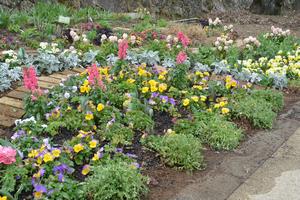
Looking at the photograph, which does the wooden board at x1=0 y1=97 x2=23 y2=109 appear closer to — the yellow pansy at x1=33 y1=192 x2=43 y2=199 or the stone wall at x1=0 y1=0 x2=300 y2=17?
the yellow pansy at x1=33 y1=192 x2=43 y2=199

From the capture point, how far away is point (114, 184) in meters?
3.15

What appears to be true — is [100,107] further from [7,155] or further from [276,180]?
[276,180]

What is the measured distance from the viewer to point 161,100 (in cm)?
470

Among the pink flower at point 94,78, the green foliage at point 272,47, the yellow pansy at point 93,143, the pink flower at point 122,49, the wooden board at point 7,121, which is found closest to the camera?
the yellow pansy at point 93,143

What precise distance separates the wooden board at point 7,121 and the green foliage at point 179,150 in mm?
1347

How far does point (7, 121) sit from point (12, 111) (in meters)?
0.18

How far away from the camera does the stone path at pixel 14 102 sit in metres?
4.42

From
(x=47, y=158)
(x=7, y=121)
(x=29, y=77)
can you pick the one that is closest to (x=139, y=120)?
(x=29, y=77)

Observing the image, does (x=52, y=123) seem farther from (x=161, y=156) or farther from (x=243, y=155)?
(x=243, y=155)

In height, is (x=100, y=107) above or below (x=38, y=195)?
above

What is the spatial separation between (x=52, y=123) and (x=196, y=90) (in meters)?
1.79

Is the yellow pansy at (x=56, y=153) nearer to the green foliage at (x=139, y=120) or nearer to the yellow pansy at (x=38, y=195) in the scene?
the yellow pansy at (x=38, y=195)

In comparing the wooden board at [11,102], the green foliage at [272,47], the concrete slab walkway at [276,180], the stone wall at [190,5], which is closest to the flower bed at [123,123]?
the wooden board at [11,102]

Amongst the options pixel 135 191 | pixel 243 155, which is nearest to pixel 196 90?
pixel 243 155
